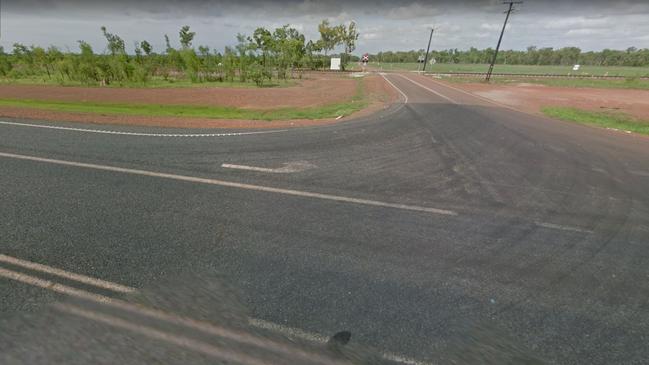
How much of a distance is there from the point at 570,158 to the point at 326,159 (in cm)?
649

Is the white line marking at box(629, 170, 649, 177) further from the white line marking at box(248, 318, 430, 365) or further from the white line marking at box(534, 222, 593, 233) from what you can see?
the white line marking at box(248, 318, 430, 365)

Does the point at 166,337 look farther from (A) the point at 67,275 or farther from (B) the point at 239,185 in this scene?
(B) the point at 239,185

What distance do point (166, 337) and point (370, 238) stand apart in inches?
95.4

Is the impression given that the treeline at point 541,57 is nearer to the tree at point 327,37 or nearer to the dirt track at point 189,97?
the tree at point 327,37

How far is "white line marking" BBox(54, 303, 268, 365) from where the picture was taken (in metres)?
2.17

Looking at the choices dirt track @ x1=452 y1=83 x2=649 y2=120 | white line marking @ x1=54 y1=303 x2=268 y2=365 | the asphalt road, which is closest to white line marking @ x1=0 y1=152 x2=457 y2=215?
the asphalt road

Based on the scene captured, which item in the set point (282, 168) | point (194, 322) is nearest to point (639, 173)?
point (282, 168)

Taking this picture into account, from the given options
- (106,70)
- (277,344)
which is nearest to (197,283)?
(277,344)

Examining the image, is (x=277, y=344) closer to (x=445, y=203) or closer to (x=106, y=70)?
(x=445, y=203)

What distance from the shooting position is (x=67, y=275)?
299cm

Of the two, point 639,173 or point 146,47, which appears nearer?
point 639,173

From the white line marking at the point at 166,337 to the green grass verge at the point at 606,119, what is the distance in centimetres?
1666

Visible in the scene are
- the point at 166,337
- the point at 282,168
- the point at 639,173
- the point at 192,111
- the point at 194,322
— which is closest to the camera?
the point at 166,337

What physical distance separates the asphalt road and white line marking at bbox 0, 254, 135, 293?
0.07 metres
